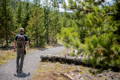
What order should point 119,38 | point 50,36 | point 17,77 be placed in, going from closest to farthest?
point 119,38
point 17,77
point 50,36

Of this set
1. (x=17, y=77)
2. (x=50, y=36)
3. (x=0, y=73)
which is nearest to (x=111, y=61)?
(x=17, y=77)

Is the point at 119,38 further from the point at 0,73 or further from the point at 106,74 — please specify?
the point at 106,74

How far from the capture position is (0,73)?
493 inches

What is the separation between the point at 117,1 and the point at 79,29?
144 cm

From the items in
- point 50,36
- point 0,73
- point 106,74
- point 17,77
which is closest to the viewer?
point 17,77

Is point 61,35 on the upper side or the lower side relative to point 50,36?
upper

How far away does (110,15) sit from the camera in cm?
661

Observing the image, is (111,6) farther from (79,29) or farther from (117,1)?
(79,29)

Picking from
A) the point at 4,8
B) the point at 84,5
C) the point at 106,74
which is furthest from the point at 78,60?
the point at 4,8

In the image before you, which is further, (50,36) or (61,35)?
(50,36)

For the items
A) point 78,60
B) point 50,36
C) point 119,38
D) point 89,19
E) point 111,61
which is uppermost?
point 89,19

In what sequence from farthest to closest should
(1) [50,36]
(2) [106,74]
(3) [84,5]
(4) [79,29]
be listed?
(1) [50,36] < (2) [106,74] < (3) [84,5] < (4) [79,29]

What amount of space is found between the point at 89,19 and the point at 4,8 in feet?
94.7

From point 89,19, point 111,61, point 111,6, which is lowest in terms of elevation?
point 111,61
